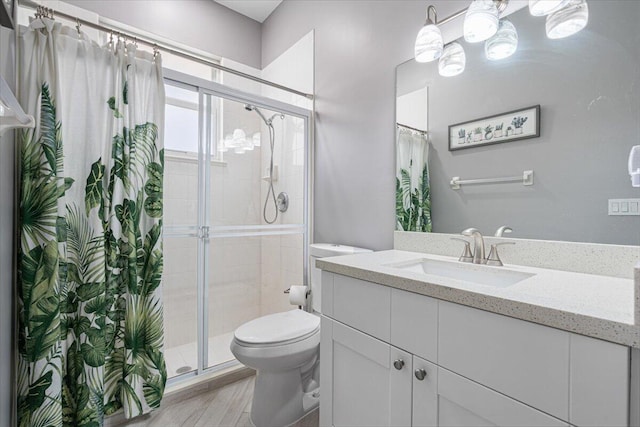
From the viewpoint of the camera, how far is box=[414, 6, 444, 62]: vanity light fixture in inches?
53.2

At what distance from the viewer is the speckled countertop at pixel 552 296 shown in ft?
1.92

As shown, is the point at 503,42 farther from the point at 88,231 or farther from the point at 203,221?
the point at 88,231

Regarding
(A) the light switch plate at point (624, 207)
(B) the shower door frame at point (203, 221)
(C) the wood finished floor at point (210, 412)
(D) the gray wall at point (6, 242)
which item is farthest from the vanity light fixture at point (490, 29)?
(C) the wood finished floor at point (210, 412)

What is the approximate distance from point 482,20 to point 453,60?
0.21 metres

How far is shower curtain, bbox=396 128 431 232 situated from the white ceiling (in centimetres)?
200

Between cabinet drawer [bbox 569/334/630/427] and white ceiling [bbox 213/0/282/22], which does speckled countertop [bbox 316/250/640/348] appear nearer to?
cabinet drawer [bbox 569/334/630/427]

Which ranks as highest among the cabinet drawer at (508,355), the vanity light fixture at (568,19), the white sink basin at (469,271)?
the vanity light fixture at (568,19)

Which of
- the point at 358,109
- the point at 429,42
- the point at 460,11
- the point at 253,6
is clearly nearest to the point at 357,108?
the point at 358,109

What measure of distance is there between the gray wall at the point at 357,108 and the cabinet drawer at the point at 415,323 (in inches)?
30.3

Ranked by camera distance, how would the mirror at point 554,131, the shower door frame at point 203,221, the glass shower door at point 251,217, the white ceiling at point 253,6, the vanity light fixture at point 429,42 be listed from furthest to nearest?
the white ceiling at point 253,6 → the glass shower door at point 251,217 → the shower door frame at point 203,221 → the vanity light fixture at point 429,42 → the mirror at point 554,131

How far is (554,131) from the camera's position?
3.61 feet

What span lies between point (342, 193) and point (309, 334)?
0.94 meters

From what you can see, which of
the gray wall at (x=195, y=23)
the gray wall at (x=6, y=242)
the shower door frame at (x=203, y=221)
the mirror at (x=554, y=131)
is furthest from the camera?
the gray wall at (x=195, y=23)

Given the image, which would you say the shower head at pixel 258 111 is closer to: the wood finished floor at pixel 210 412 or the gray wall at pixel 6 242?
the gray wall at pixel 6 242
